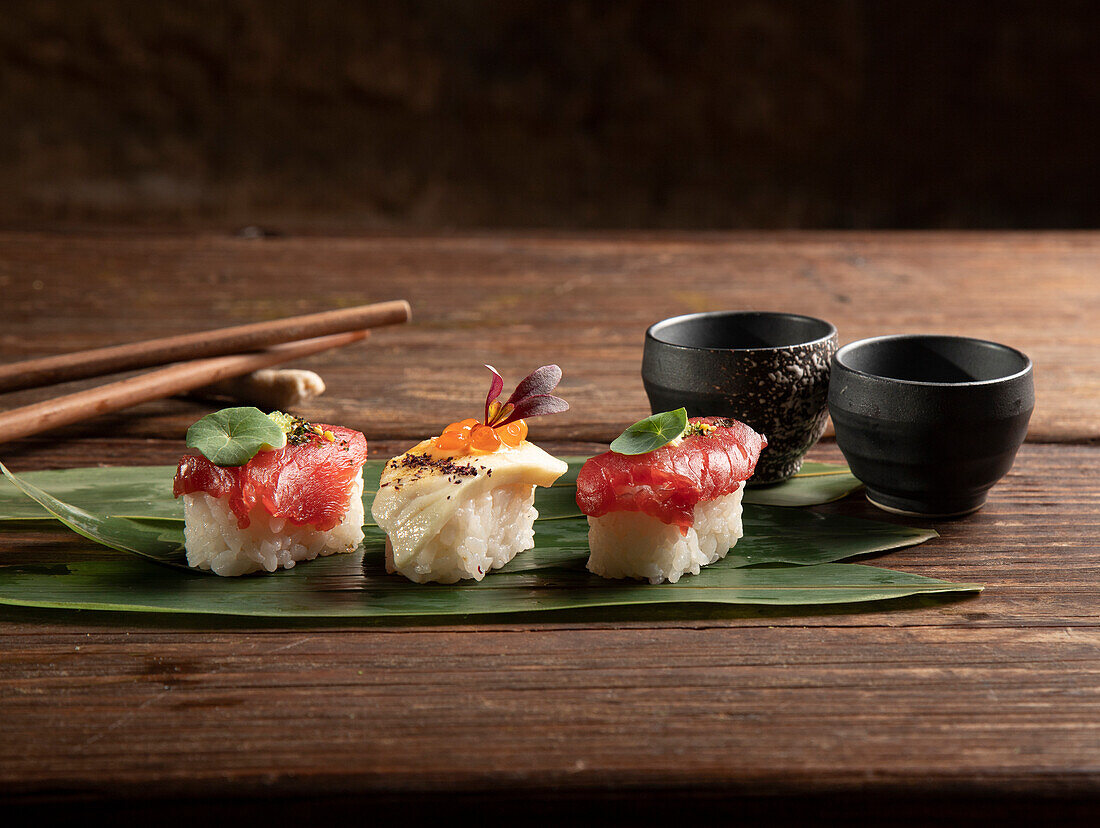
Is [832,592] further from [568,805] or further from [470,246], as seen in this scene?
[470,246]

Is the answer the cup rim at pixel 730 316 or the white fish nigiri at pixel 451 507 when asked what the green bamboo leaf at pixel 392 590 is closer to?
the white fish nigiri at pixel 451 507

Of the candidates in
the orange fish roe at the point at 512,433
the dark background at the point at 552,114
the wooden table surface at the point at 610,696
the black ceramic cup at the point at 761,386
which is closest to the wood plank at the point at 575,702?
the wooden table surface at the point at 610,696

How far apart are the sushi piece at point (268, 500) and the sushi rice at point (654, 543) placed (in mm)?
311

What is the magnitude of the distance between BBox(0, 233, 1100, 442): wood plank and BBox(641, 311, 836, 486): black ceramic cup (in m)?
0.32

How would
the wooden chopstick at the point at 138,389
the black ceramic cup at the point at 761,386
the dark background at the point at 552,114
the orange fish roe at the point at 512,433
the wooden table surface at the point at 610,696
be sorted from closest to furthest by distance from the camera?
the wooden table surface at the point at 610,696 < the orange fish roe at the point at 512,433 < the black ceramic cup at the point at 761,386 < the wooden chopstick at the point at 138,389 < the dark background at the point at 552,114

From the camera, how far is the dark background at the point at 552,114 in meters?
4.52

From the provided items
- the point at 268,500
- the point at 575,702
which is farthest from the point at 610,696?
the point at 268,500

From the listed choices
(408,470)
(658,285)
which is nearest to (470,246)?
(658,285)

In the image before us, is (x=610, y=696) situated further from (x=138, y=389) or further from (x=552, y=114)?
(x=552, y=114)

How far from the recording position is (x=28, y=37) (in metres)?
4.46

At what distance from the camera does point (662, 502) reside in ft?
3.74

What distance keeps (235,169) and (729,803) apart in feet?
14.1

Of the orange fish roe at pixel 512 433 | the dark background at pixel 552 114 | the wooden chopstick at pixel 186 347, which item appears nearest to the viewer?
the orange fish roe at pixel 512 433

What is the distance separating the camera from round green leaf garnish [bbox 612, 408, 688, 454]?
1171 mm
